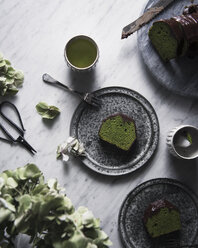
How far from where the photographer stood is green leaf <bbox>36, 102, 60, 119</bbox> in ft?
6.37

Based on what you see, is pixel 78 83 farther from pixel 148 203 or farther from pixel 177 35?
pixel 148 203

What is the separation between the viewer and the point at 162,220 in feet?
6.05

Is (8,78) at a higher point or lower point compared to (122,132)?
higher

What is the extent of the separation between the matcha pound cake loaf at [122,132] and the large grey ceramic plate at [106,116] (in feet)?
0.19

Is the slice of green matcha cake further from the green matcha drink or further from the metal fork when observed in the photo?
the metal fork

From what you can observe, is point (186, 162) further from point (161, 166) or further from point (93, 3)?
point (93, 3)

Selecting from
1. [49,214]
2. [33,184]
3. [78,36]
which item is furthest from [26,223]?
[78,36]

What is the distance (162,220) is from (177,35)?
0.94 meters

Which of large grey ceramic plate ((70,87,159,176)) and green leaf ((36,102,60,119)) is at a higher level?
green leaf ((36,102,60,119))

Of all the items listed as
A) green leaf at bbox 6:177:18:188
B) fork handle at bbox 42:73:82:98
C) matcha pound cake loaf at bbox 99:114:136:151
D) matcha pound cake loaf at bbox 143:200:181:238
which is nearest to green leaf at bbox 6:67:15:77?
fork handle at bbox 42:73:82:98

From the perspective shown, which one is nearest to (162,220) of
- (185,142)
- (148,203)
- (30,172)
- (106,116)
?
(148,203)

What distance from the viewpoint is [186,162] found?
196 cm

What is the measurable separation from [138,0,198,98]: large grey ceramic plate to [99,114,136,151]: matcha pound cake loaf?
28cm

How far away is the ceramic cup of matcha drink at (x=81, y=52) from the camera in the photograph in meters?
1.88
